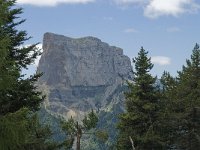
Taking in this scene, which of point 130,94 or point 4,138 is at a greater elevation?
point 130,94

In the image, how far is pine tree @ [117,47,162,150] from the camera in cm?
4016

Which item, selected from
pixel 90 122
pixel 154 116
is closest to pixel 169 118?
pixel 154 116

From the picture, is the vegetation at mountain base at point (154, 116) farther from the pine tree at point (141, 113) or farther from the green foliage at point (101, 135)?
the green foliage at point (101, 135)

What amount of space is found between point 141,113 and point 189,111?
5.53 metres

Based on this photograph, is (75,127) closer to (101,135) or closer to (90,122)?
(90,122)

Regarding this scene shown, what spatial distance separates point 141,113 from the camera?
132ft

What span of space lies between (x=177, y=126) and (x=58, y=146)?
19929mm

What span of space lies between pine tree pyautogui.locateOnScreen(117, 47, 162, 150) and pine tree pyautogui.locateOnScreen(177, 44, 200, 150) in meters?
3.23

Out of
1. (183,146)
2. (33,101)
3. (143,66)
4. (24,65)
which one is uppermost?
(143,66)

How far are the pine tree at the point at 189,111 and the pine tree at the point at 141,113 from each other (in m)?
3.23

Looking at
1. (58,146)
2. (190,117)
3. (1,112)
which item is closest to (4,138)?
(1,112)

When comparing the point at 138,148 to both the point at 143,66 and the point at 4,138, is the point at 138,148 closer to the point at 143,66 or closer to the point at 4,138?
the point at 143,66

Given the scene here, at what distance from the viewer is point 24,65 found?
76.2ft

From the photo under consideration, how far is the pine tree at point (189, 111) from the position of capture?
140 ft
